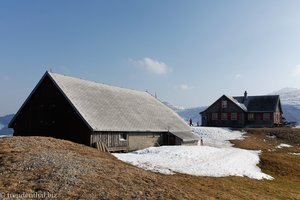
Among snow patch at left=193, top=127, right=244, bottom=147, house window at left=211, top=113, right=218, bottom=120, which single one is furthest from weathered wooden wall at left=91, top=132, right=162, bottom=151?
house window at left=211, top=113, right=218, bottom=120

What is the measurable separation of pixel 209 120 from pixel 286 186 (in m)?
54.4

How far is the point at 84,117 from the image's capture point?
96.7 ft

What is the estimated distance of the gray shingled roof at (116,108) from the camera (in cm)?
3122

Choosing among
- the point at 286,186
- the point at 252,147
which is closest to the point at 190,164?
the point at 286,186

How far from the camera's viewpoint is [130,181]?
14883 millimetres

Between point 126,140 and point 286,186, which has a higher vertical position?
point 126,140

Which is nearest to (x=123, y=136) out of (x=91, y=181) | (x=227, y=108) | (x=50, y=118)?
(x=50, y=118)

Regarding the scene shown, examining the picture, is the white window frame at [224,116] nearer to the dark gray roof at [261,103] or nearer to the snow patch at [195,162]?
the dark gray roof at [261,103]

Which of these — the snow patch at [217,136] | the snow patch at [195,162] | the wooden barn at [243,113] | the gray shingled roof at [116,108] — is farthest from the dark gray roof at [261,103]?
the snow patch at [195,162]

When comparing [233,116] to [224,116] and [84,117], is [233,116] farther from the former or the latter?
[84,117]

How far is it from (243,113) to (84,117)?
53426mm

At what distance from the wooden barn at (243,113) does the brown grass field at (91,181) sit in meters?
51.6

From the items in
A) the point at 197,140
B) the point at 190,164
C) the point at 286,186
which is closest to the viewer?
the point at 286,186

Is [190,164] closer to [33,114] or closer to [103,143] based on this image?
[103,143]
